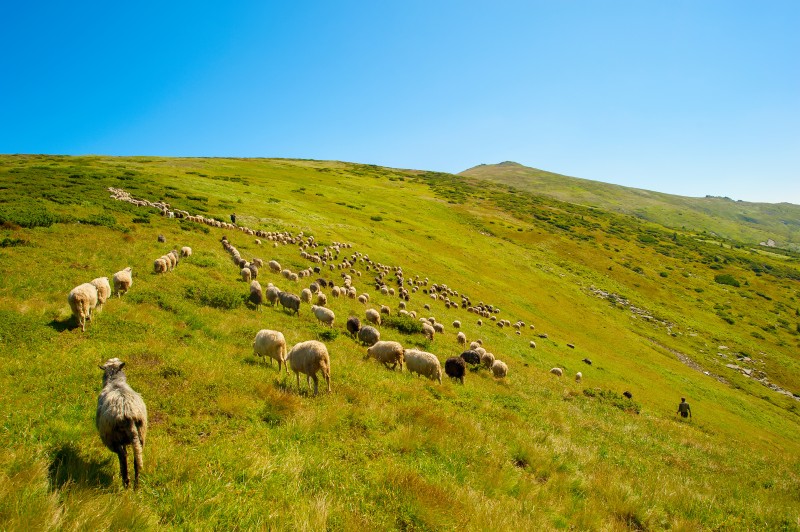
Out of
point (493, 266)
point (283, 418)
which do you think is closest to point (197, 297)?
point (283, 418)

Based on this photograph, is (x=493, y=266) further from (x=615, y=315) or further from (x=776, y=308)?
(x=776, y=308)

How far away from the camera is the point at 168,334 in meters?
12.5

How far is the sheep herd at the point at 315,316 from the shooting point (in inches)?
229

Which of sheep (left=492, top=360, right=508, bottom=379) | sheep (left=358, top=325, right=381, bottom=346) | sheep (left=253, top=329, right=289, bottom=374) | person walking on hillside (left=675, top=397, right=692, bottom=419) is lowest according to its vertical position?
person walking on hillside (left=675, top=397, right=692, bottom=419)

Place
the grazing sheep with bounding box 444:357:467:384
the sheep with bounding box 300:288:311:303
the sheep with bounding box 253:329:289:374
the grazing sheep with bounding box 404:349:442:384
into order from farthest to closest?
the sheep with bounding box 300:288:311:303 < the grazing sheep with bounding box 444:357:467:384 < the grazing sheep with bounding box 404:349:442:384 < the sheep with bounding box 253:329:289:374

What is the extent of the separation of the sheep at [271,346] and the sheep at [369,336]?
631cm

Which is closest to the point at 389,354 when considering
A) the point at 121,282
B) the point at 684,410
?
the point at 121,282

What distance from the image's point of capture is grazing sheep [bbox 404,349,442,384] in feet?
50.8

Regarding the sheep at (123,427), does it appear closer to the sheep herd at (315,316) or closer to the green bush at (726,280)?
the sheep herd at (315,316)

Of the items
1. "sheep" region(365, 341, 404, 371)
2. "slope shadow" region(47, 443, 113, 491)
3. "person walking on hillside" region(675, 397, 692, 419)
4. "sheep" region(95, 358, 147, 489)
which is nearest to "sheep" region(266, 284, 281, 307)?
"sheep" region(365, 341, 404, 371)

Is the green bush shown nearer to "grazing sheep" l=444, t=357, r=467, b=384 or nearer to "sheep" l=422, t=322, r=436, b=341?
"sheep" l=422, t=322, r=436, b=341

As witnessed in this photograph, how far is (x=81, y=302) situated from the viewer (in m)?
11.7

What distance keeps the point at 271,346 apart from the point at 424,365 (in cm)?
638

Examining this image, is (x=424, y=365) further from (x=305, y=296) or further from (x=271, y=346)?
(x=305, y=296)
